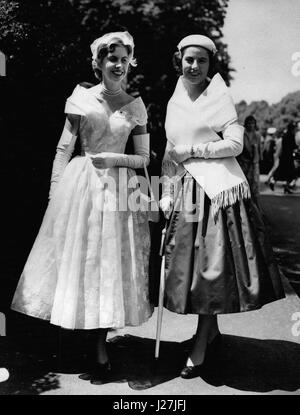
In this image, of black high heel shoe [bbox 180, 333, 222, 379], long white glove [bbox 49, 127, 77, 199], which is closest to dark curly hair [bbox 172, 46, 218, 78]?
long white glove [bbox 49, 127, 77, 199]

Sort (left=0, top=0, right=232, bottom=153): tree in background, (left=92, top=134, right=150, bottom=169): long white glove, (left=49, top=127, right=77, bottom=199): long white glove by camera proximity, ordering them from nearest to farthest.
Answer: (left=92, top=134, right=150, bottom=169): long white glove, (left=49, top=127, right=77, bottom=199): long white glove, (left=0, top=0, right=232, bottom=153): tree in background

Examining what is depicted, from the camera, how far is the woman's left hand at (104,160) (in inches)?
129

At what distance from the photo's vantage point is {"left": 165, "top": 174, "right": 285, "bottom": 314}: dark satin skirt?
3.20 meters

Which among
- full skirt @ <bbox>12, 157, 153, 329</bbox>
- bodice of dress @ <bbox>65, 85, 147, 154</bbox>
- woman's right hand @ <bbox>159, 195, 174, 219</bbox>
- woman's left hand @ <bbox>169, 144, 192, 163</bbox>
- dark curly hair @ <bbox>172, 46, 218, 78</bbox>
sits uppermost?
dark curly hair @ <bbox>172, 46, 218, 78</bbox>

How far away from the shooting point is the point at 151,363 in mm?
3545

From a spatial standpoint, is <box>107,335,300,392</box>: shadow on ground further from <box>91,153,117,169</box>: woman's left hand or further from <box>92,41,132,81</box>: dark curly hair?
<box>92,41,132,81</box>: dark curly hair

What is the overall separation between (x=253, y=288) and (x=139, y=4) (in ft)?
21.5

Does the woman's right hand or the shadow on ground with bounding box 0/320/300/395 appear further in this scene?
the woman's right hand

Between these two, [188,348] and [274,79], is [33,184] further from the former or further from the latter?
[274,79]

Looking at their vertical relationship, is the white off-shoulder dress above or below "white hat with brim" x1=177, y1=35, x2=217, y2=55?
below

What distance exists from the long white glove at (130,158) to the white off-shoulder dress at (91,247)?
45 mm

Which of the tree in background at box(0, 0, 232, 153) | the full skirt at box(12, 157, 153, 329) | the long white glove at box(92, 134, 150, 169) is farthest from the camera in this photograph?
the tree in background at box(0, 0, 232, 153)

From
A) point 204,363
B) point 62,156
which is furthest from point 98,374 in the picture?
point 62,156
